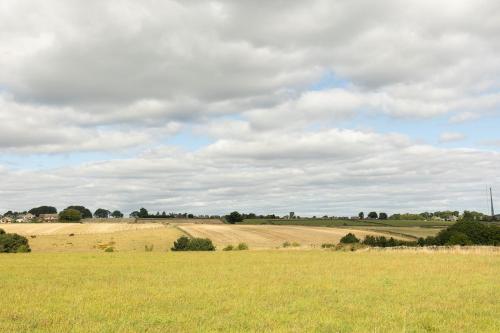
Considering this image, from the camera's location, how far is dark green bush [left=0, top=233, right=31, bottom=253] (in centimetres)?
7781

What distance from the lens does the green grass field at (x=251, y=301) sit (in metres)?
17.4

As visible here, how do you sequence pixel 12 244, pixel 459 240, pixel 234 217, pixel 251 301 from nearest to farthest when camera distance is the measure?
pixel 251 301 → pixel 12 244 → pixel 459 240 → pixel 234 217

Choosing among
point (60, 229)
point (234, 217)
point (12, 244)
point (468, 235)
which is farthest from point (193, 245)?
point (234, 217)

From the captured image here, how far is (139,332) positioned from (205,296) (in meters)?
9.48

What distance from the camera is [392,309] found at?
20.9 metres

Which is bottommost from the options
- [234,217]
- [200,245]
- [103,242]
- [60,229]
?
[200,245]

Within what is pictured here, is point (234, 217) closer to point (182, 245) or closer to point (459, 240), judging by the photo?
point (182, 245)

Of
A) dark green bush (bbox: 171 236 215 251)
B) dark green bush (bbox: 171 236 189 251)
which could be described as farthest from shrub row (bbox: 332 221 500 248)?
dark green bush (bbox: 171 236 189 251)

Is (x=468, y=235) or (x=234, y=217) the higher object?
(x=234, y=217)

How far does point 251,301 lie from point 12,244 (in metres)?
66.5

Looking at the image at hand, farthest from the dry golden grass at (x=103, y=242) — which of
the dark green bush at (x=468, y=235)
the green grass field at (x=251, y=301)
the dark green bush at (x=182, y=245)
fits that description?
the green grass field at (x=251, y=301)

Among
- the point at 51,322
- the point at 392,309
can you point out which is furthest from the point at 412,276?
the point at 51,322

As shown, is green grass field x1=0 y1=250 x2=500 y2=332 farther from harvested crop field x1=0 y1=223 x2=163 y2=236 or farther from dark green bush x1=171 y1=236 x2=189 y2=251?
harvested crop field x1=0 y1=223 x2=163 y2=236

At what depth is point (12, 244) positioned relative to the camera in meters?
78.8
